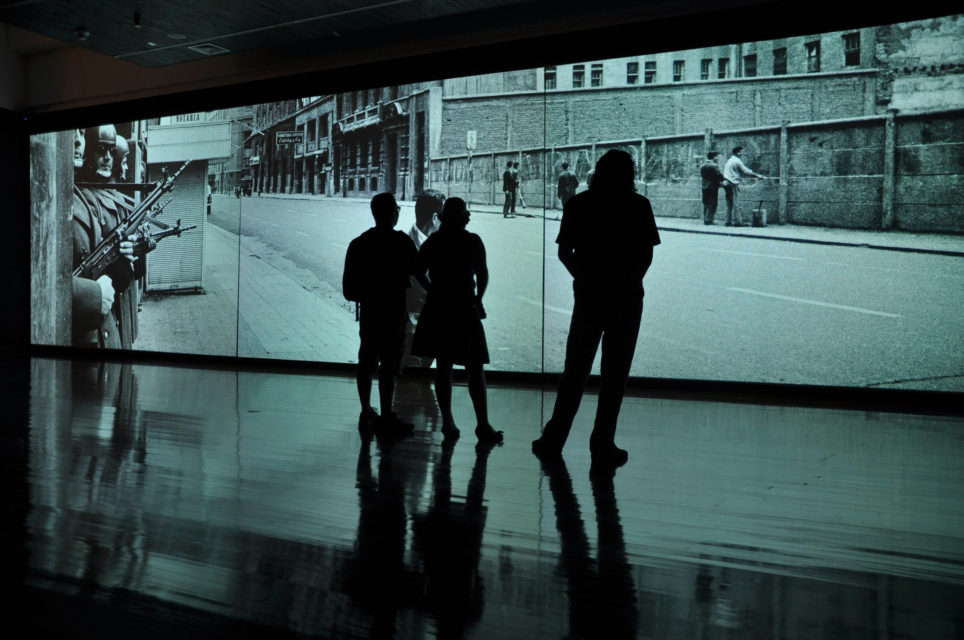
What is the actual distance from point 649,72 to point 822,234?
1959mm

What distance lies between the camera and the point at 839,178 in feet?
21.6

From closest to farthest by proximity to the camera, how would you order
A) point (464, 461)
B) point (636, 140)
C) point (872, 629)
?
point (872, 629)
point (464, 461)
point (636, 140)

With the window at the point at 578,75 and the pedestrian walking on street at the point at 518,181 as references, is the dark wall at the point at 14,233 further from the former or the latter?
the window at the point at 578,75

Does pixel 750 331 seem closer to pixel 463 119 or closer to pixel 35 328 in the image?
pixel 463 119

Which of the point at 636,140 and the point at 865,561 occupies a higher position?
the point at 636,140

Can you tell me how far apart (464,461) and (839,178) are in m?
4.42

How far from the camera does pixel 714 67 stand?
6793mm

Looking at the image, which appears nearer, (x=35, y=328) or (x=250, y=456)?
(x=250, y=456)

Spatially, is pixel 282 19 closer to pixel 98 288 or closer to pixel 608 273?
pixel 608 273

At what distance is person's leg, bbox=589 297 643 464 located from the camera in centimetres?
358

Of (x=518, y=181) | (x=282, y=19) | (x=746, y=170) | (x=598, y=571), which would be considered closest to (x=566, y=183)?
(x=518, y=181)

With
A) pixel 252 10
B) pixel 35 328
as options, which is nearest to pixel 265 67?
pixel 252 10

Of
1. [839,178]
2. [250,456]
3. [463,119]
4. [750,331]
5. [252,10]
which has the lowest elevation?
[250,456]

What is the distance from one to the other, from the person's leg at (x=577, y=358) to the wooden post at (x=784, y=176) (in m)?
3.76
